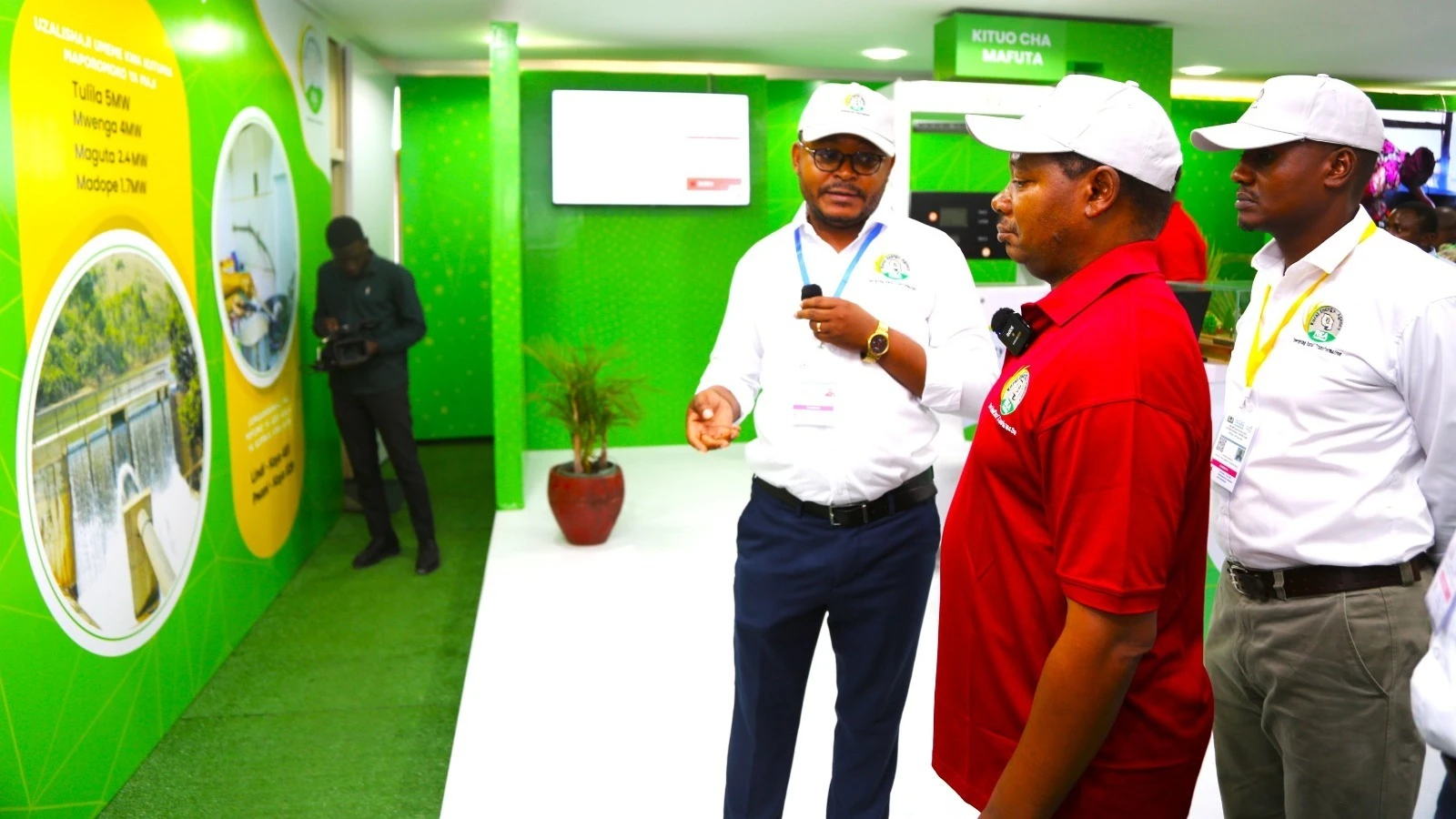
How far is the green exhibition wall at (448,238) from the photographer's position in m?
7.65

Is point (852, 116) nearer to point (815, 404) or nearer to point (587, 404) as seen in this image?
point (815, 404)

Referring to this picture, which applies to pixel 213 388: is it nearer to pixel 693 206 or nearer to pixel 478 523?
pixel 478 523

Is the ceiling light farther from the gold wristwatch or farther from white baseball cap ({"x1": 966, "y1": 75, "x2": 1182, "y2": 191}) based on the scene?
white baseball cap ({"x1": 966, "y1": 75, "x2": 1182, "y2": 191})

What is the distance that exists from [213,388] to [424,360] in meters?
3.99

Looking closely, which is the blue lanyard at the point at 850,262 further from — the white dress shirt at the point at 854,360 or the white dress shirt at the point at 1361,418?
the white dress shirt at the point at 1361,418

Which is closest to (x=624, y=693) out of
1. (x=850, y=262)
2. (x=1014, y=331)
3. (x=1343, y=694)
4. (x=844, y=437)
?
(x=844, y=437)

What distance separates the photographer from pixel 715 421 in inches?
84.4

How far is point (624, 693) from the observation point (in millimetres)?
3543

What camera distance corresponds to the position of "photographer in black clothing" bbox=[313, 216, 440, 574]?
4.84m

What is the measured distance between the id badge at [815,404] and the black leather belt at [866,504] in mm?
150

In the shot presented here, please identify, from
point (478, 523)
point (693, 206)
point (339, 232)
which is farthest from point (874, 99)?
point (693, 206)

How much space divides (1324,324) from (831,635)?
1.07 meters

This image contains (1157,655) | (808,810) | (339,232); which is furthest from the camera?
(339,232)

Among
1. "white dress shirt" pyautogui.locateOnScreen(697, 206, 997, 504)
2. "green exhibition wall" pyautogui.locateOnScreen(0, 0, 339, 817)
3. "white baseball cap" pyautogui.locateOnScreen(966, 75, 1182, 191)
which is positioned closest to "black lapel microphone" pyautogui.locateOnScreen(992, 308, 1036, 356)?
"white baseball cap" pyautogui.locateOnScreen(966, 75, 1182, 191)
